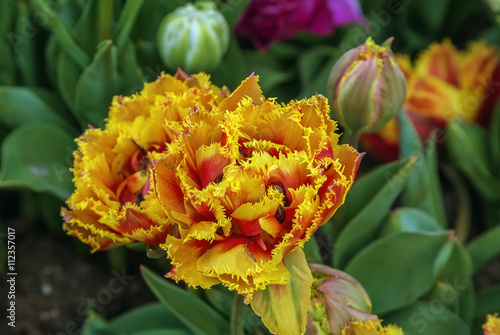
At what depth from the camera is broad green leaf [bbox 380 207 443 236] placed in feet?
2.19

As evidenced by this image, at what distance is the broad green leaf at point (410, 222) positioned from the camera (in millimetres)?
667

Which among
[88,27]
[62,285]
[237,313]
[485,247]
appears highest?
[88,27]

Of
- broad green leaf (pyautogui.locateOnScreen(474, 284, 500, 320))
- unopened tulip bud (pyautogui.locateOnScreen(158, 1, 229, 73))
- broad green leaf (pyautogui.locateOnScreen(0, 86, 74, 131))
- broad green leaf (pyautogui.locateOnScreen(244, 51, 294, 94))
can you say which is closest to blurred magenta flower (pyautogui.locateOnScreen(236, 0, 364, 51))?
broad green leaf (pyautogui.locateOnScreen(244, 51, 294, 94))

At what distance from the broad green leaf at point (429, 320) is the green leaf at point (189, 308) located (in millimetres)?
184

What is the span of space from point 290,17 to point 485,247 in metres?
0.37

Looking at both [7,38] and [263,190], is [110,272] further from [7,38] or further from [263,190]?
[263,190]

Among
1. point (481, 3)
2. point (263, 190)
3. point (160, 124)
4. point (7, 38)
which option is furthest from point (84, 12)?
point (481, 3)

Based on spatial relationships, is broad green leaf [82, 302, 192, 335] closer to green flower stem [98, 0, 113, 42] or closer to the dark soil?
the dark soil

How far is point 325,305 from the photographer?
461mm

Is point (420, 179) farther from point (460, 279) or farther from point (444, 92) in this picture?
point (444, 92)

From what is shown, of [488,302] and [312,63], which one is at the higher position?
[312,63]

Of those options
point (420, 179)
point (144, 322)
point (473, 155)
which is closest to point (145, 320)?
point (144, 322)

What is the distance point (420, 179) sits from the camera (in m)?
0.71

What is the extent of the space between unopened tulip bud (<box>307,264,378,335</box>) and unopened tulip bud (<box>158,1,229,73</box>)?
0.89 ft
